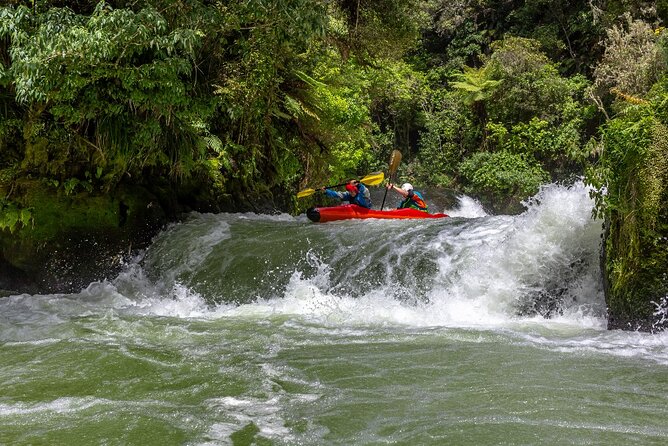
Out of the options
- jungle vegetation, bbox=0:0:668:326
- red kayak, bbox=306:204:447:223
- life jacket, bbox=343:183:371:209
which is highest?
jungle vegetation, bbox=0:0:668:326

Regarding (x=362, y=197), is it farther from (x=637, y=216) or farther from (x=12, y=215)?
(x=637, y=216)

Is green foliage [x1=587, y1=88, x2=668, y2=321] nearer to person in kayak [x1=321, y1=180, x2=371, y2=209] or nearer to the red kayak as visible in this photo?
the red kayak

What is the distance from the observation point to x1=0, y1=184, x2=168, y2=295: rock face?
29.9 ft

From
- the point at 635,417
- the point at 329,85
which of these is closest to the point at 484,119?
the point at 329,85

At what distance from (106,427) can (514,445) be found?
1.94 m

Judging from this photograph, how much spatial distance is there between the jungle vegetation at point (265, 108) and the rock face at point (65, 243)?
11 cm

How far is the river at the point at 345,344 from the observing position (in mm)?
3402

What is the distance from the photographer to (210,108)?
853 cm

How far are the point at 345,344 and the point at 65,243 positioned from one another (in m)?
5.45

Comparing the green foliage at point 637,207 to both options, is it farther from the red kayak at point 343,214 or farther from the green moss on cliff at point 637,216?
the red kayak at point 343,214

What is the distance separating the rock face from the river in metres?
0.37

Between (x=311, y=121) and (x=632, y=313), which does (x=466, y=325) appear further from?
(x=311, y=121)

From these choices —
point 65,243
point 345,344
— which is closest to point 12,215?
point 65,243

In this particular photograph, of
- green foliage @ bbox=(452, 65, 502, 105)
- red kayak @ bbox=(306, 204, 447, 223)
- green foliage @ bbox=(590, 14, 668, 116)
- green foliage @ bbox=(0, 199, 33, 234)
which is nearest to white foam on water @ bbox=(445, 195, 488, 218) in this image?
green foliage @ bbox=(452, 65, 502, 105)
